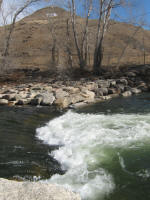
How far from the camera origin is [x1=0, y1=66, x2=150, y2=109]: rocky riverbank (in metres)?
9.77

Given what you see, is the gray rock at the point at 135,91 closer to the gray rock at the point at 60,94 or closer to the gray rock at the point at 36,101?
the gray rock at the point at 60,94

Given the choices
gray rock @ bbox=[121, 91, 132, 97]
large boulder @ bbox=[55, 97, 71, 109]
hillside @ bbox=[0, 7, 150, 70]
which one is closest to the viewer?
large boulder @ bbox=[55, 97, 71, 109]

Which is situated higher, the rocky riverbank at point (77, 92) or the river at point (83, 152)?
the river at point (83, 152)

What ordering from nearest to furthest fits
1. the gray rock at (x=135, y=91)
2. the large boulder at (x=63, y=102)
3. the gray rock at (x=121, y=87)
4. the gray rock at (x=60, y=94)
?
the large boulder at (x=63, y=102), the gray rock at (x=60, y=94), the gray rock at (x=135, y=91), the gray rock at (x=121, y=87)

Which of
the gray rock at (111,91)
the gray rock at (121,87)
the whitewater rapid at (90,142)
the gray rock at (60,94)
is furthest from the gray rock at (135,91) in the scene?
the whitewater rapid at (90,142)

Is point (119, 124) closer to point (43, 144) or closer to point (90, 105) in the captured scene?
point (43, 144)

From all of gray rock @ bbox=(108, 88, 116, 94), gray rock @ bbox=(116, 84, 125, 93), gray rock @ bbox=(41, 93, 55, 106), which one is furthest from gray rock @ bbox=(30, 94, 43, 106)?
gray rock @ bbox=(116, 84, 125, 93)

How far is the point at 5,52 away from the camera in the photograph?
17312 millimetres

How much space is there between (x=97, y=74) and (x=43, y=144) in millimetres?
12496

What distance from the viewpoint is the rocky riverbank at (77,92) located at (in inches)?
385

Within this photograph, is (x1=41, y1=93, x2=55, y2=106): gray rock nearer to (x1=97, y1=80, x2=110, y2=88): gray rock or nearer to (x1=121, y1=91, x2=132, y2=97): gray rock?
(x1=97, y1=80, x2=110, y2=88): gray rock

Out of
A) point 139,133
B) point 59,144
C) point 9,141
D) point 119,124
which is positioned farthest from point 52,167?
point 119,124

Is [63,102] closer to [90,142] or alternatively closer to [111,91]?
[111,91]

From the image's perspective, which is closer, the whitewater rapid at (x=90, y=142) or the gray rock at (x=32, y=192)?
the gray rock at (x=32, y=192)
